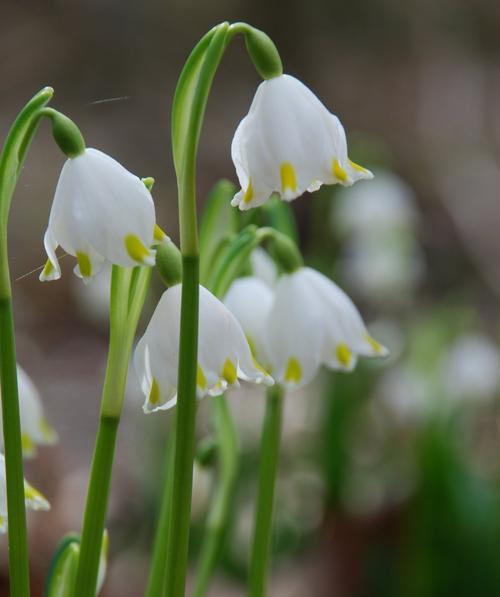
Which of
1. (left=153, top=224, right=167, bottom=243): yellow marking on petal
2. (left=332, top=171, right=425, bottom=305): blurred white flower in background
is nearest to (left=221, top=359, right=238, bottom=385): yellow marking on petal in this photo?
(left=153, top=224, right=167, bottom=243): yellow marking on petal

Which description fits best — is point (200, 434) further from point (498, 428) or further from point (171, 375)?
point (171, 375)

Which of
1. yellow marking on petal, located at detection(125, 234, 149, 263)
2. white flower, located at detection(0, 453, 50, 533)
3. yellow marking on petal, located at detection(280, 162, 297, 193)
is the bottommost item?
white flower, located at detection(0, 453, 50, 533)

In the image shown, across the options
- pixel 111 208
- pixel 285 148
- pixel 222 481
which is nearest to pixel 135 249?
pixel 111 208

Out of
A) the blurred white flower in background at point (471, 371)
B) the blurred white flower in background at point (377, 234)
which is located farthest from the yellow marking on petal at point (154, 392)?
the blurred white flower in background at point (377, 234)

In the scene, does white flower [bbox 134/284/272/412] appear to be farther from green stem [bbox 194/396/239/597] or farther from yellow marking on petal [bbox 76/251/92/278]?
green stem [bbox 194/396/239/597]

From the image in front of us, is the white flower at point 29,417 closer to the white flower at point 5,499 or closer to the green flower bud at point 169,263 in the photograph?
the white flower at point 5,499

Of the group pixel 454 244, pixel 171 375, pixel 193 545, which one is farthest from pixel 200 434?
pixel 454 244

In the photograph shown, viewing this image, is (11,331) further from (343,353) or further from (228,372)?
(343,353)

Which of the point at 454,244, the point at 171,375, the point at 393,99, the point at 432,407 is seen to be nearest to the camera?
the point at 171,375
